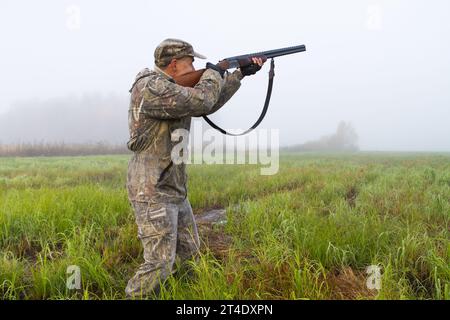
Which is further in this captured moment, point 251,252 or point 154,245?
point 251,252

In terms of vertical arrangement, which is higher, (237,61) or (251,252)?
(237,61)

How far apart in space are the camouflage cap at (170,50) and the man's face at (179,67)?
0.04m

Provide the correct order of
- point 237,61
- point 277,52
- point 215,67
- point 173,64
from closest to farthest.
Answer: point 173,64, point 215,67, point 237,61, point 277,52

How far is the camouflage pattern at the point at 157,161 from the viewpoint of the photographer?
114 inches

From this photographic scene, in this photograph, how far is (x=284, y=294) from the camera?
284 centimetres

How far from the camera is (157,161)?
3066mm

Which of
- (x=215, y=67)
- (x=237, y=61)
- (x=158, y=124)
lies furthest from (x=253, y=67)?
(x=158, y=124)

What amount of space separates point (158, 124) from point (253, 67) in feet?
4.06

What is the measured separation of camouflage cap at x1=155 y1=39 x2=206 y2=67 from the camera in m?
3.12

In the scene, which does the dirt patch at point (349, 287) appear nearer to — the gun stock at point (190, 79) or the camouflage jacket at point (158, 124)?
the camouflage jacket at point (158, 124)

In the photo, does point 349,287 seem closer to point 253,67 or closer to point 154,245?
point 154,245

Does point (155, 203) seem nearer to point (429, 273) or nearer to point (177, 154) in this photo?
point (177, 154)

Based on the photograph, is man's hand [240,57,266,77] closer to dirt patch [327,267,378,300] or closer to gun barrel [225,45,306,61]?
gun barrel [225,45,306,61]
